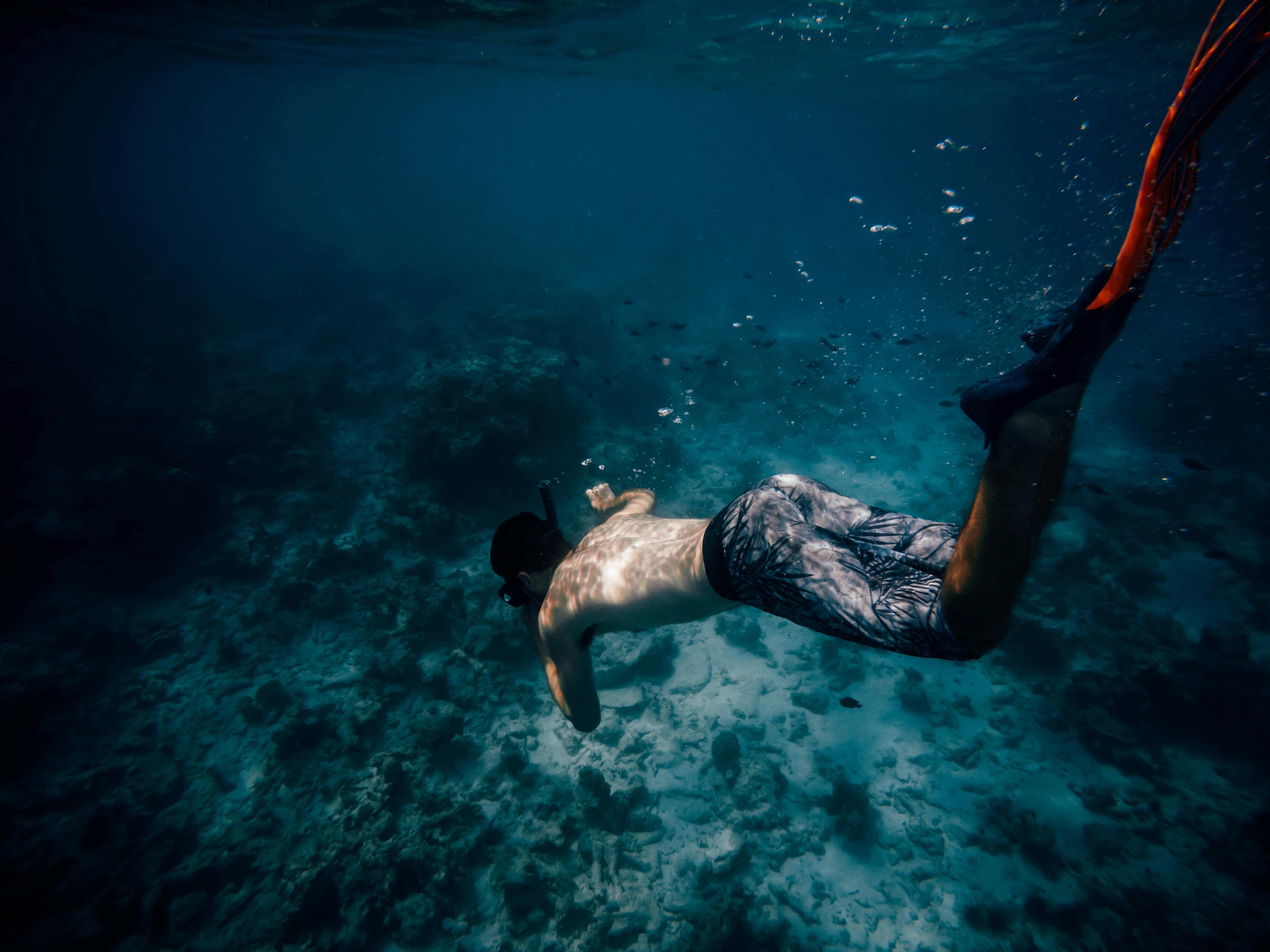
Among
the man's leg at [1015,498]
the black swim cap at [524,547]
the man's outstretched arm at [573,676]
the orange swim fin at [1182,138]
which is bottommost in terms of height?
the man's outstretched arm at [573,676]

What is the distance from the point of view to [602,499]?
4.22 meters

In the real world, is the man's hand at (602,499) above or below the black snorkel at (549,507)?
below

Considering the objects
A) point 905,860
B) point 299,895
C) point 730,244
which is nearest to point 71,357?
point 299,895

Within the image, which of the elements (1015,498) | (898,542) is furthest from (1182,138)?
(898,542)

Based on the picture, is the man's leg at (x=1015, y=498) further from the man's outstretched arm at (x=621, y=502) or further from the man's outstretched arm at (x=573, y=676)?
the man's outstretched arm at (x=621, y=502)

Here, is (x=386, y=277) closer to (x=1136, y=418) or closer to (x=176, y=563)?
(x=176, y=563)

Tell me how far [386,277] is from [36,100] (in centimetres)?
3362

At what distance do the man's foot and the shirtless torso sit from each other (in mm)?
1631

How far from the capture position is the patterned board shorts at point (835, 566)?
2.12m

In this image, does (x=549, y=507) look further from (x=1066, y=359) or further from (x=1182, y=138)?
(x=1182, y=138)

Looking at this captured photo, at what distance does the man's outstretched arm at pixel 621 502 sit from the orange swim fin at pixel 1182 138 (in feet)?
10.3

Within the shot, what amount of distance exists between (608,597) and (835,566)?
4.72ft

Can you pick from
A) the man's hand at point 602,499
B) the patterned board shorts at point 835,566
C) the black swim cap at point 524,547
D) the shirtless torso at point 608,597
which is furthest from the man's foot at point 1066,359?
the man's hand at point 602,499

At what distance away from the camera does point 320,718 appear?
7.92m
